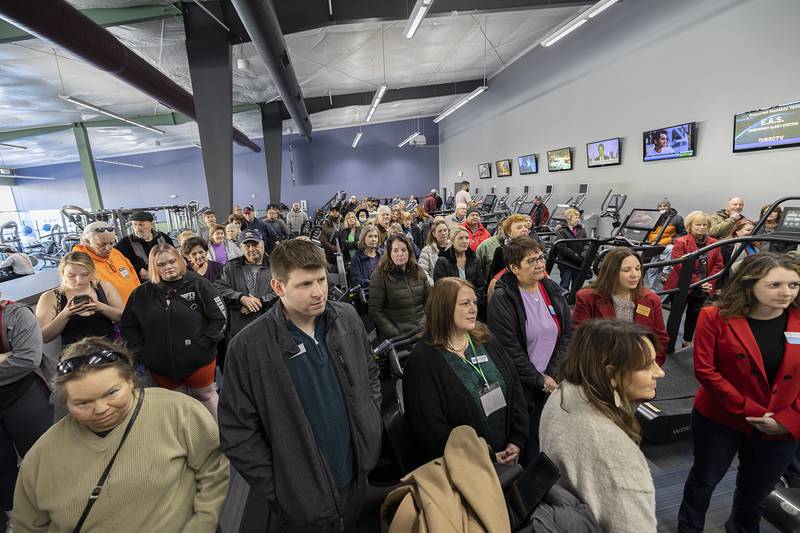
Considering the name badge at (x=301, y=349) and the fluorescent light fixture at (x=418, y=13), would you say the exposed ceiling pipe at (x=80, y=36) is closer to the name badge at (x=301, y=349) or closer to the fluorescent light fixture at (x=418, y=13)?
the fluorescent light fixture at (x=418, y=13)

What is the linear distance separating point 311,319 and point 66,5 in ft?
17.2

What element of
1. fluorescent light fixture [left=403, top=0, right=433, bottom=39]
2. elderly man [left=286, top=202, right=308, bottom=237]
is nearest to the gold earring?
fluorescent light fixture [left=403, top=0, right=433, bottom=39]

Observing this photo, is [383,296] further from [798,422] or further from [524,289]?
[798,422]

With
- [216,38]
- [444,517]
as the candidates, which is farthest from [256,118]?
[444,517]

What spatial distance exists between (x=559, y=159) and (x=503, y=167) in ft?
10.8

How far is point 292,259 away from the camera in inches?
51.5

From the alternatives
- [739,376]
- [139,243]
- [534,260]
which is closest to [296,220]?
[139,243]

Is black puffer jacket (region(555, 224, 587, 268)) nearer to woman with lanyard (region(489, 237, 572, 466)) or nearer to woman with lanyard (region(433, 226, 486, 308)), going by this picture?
woman with lanyard (region(433, 226, 486, 308))

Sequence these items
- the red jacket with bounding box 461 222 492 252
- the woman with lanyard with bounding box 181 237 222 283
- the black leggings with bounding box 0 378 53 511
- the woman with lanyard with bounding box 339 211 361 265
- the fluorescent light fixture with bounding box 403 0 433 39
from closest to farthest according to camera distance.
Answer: the black leggings with bounding box 0 378 53 511 < the woman with lanyard with bounding box 181 237 222 283 < the fluorescent light fixture with bounding box 403 0 433 39 < the red jacket with bounding box 461 222 492 252 < the woman with lanyard with bounding box 339 211 361 265

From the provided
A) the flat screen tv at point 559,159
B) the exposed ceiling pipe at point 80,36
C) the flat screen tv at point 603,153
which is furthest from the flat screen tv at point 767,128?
the exposed ceiling pipe at point 80,36

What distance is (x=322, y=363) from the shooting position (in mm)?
1326

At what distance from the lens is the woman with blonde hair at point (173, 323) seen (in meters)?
2.04

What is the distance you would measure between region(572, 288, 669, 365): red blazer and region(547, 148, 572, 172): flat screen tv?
8.63 m

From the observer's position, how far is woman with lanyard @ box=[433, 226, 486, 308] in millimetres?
3262
